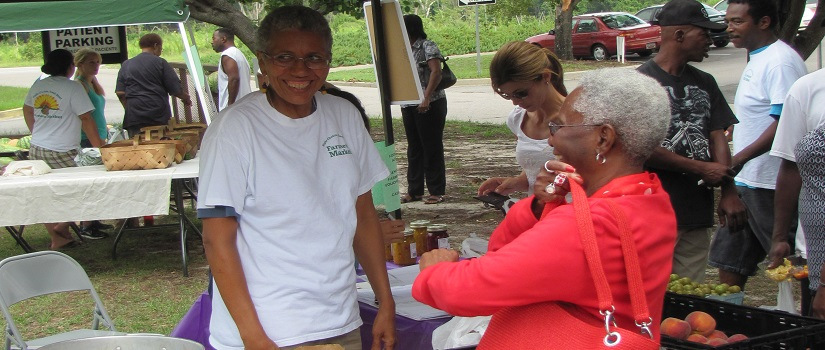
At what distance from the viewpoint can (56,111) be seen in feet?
25.8

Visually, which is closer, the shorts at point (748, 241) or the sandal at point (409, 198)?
the shorts at point (748, 241)

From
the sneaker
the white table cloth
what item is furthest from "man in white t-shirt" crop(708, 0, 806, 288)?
the sneaker

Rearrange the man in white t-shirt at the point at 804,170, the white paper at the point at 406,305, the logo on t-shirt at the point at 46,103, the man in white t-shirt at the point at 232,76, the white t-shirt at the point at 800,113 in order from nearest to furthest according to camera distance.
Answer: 1. the man in white t-shirt at the point at 804,170
2. the white t-shirt at the point at 800,113
3. the white paper at the point at 406,305
4. the logo on t-shirt at the point at 46,103
5. the man in white t-shirt at the point at 232,76

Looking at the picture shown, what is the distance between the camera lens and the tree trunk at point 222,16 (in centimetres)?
845

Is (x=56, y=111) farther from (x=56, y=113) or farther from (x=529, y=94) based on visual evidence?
(x=529, y=94)

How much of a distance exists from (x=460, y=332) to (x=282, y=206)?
3.20 feet

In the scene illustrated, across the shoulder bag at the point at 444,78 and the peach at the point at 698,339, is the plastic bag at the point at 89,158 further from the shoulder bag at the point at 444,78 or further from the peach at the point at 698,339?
the peach at the point at 698,339

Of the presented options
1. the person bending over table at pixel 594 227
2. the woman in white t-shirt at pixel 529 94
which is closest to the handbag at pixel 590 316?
the person bending over table at pixel 594 227

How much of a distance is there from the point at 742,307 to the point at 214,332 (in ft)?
5.73

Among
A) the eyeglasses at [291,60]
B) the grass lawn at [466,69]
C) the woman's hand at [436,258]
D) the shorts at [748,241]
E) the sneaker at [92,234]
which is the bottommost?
the sneaker at [92,234]

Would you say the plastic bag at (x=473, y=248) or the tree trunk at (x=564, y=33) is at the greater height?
the tree trunk at (x=564, y=33)

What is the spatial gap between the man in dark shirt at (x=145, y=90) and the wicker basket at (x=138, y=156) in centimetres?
251

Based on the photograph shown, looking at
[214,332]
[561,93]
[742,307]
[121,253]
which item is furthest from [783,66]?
[121,253]

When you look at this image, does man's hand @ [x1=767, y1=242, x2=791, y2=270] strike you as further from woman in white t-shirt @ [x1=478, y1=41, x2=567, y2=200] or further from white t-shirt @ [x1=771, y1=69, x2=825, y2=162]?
woman in white t-shirt @ [x1=478, y1=41, x2=567, y2=200]
